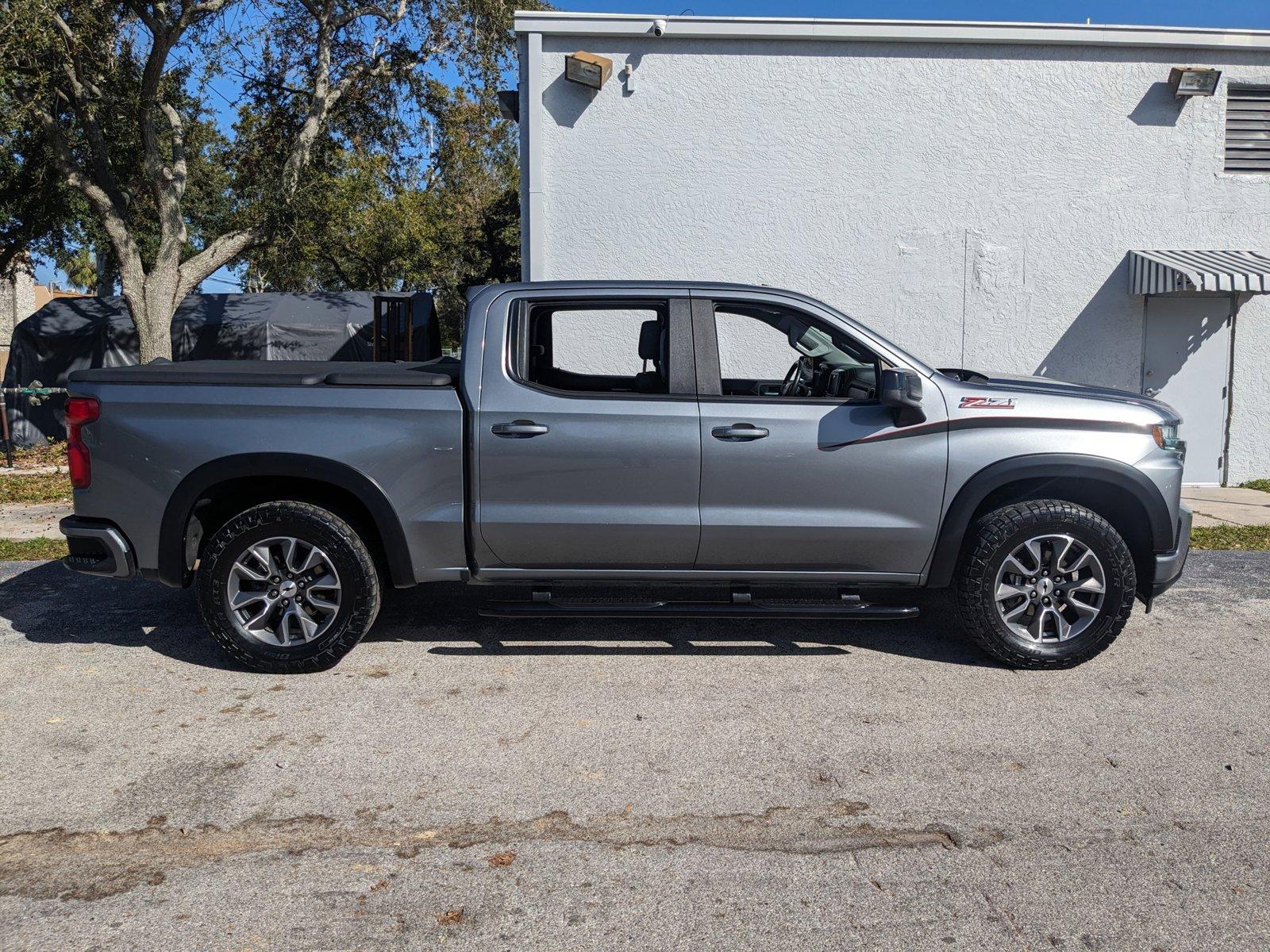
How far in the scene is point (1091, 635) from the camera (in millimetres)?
5109

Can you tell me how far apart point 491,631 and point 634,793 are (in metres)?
2.24

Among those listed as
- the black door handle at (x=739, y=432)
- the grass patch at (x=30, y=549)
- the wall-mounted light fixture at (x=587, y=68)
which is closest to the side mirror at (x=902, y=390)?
the black door handle at (x=739, y=432)

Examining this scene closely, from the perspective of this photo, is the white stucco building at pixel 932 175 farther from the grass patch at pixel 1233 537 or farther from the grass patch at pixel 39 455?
the grass patch at pixel 39 455

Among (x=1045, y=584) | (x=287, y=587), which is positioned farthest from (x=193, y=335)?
(x=1045, y=584)

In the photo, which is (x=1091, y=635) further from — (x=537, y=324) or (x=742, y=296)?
(x=537, y=324)

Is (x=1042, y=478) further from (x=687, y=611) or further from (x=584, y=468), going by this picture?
(x=584, y=468)

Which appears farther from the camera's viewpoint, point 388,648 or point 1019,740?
point 388,648

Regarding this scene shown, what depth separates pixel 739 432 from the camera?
5023 mm

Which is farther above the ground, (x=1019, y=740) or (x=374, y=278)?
(x=374, y=278)

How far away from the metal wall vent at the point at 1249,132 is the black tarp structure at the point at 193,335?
1233 centimetres

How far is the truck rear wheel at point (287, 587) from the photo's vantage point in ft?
16.4

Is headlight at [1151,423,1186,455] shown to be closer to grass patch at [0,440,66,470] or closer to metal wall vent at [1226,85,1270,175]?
metal wall vent at [1226,85,1270,175]

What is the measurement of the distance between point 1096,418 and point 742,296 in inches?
72.8

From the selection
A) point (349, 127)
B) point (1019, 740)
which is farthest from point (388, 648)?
point (349, 127)
